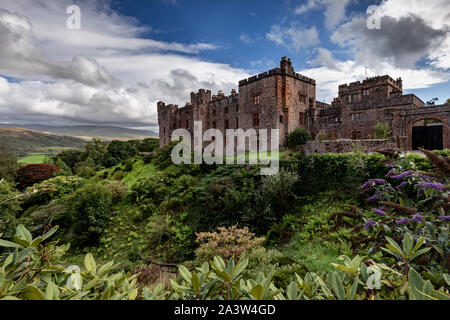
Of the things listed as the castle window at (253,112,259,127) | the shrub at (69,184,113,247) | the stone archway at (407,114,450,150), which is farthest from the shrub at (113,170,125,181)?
the stone archway at (407,114,450,150)

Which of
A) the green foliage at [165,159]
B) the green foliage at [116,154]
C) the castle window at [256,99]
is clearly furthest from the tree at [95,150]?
the castle window at [256,99]

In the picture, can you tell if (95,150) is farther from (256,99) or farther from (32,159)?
(256,99)

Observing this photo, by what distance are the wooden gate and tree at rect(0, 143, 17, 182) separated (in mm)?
38858

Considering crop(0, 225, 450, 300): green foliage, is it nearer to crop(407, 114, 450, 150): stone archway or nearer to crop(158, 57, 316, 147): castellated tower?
crop(158, 57, 316, 147): castellated tower

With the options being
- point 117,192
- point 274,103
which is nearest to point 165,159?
point 117,192

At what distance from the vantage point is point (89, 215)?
10.9 m

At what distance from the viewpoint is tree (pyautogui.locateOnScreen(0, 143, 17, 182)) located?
63.9 ft

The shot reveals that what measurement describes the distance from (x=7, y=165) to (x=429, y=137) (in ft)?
138

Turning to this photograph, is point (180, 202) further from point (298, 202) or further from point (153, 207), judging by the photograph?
point (298, 202)

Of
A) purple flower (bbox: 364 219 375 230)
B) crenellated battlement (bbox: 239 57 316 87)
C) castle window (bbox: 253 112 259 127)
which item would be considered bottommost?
purple flower (bbox: 364 219 375 230)

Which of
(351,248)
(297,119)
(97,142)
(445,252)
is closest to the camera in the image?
(445,252)

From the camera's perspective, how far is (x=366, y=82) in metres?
28.0
